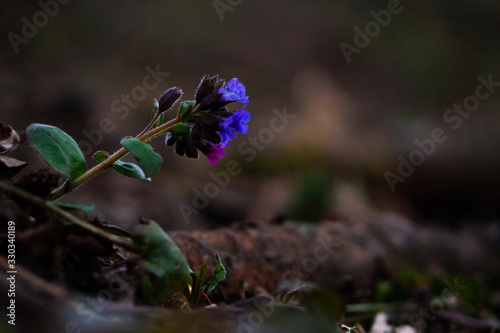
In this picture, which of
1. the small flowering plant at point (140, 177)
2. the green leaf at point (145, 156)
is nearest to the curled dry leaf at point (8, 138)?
the small flowering plant at point (140, 177)

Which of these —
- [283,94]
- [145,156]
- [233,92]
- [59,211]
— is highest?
[233,92]

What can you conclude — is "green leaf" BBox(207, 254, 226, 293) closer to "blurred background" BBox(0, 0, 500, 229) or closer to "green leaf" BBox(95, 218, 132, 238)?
"green leaf" BBox(95, 218, 132, 238)

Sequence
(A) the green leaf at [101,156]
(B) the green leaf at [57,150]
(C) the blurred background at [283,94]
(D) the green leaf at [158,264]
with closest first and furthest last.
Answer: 1. (D) the green leaf at [158,264]
2. (B) the green leaf at [57,150]
3. (A) the green leaf at [101,156]
4. (C) the blurred background at [283,94]

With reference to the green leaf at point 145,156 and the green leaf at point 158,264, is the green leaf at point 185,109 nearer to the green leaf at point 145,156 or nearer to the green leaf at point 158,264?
the green leaf at point 145,156

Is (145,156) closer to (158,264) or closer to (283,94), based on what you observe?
(158,264)

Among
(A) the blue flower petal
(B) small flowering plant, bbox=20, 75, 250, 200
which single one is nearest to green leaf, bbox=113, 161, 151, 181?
(B) small flowering plant, bbox=20, 75, 250, 200

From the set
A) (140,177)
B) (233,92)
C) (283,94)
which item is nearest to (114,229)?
(140,177)

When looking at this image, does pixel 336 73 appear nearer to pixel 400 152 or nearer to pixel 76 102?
pixel 400 152
